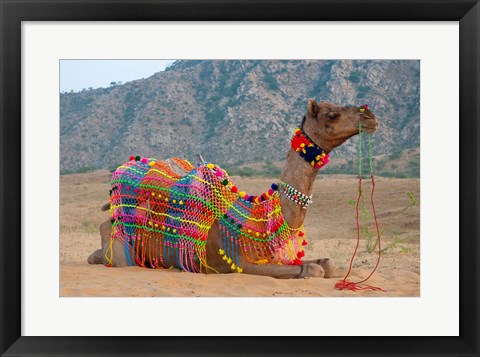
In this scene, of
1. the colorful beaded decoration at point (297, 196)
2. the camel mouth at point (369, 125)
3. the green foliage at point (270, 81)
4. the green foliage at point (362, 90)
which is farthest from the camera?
the green foliage at point (270, 81)

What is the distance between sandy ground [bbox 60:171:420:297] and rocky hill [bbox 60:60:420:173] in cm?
807

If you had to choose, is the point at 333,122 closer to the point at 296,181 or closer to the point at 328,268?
the point at 296,181

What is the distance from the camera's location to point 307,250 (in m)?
17.0

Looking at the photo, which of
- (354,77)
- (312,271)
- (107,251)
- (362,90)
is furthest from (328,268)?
(354,77)

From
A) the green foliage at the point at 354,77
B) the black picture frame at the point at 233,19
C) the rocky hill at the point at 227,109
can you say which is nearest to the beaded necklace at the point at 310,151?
the black picture frame at the point at 233,19

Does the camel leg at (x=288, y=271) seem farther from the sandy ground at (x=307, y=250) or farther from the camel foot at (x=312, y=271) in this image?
the sandy ground at (x=307, y=250)

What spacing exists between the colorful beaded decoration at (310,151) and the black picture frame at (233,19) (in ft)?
8.20

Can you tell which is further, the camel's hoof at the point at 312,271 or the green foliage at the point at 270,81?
the green foliage at the point at 270,81

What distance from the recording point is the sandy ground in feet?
28.7

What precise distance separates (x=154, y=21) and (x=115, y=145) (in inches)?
1650

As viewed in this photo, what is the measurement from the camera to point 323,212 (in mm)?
25828

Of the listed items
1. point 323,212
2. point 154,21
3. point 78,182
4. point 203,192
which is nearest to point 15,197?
point 154,21

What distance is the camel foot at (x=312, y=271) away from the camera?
934 cm

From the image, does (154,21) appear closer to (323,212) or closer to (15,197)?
(15,197)
